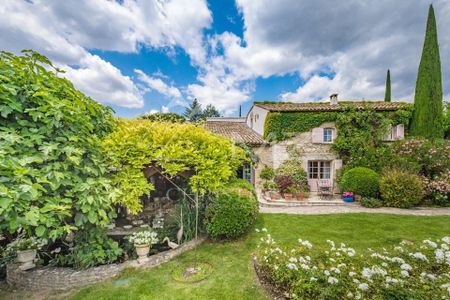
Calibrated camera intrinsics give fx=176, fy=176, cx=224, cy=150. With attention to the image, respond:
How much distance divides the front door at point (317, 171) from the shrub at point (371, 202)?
3.30 meters

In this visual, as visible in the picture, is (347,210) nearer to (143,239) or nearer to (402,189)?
(402,189)

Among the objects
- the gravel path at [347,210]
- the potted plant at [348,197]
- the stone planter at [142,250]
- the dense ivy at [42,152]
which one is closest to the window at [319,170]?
the potted plant at [348,197]

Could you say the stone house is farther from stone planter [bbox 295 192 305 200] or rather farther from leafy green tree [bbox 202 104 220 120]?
leafy green tree [bbox 202 104 220 120]

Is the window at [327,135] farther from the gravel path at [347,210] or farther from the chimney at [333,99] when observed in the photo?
the gravel path at [347,210]

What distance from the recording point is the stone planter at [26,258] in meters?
3.74

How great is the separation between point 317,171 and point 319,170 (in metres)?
0.16

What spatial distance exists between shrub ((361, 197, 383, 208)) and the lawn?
4.69 feet

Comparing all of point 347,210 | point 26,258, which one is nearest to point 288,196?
point 347,210

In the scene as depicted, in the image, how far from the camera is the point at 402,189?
8688 millimetres

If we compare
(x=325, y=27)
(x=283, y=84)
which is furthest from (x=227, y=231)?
(x=283, y=84)

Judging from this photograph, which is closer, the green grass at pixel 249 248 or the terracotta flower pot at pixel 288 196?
the green grass at pixel 249 248

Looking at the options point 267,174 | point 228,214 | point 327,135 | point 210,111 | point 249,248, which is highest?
point 210,111

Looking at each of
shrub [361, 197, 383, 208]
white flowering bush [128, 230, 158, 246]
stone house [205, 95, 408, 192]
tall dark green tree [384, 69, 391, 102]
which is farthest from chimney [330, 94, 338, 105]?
white flowering bush [128, 230, 158, 246]

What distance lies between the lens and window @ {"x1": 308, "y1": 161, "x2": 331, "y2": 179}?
12512 millimetres
